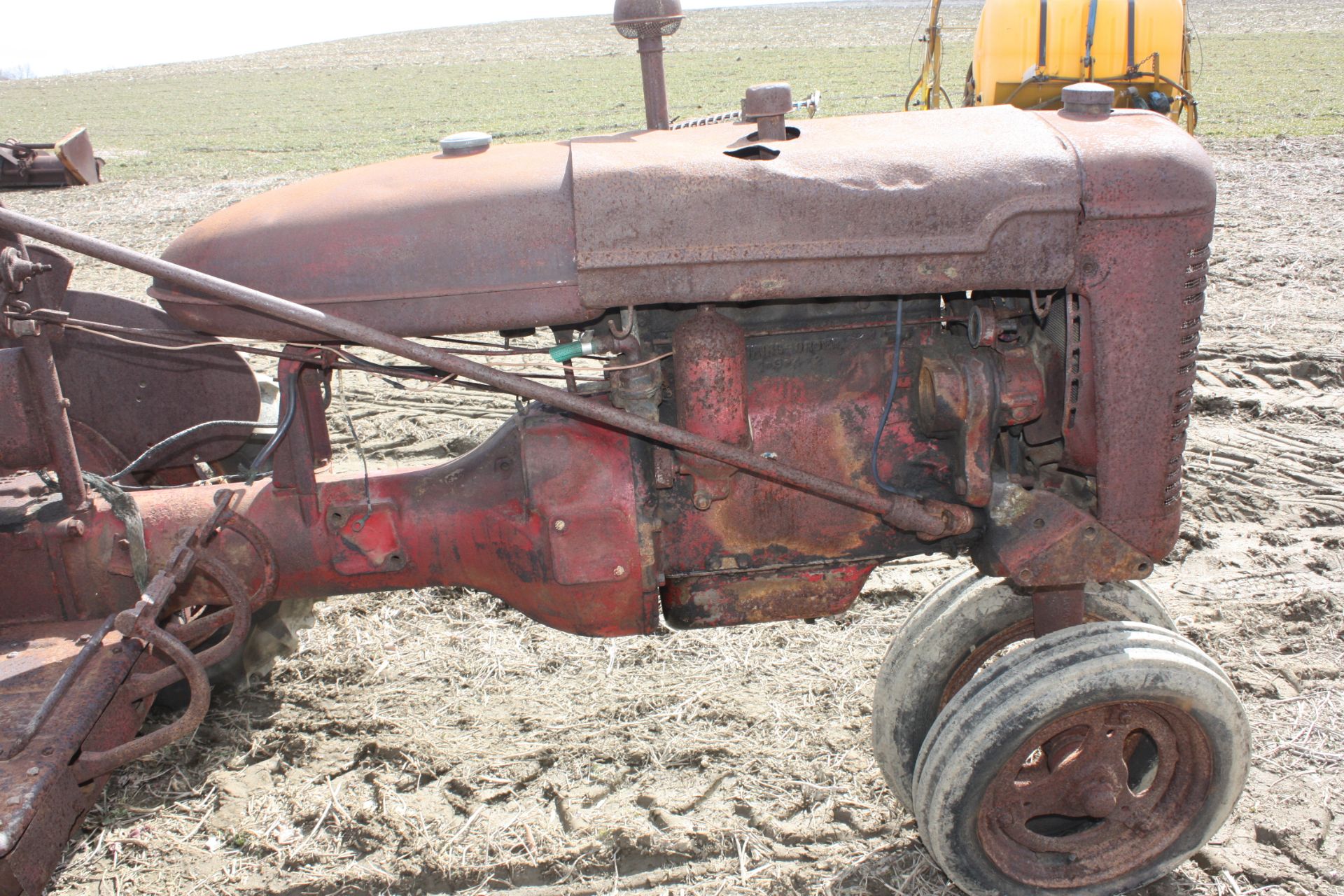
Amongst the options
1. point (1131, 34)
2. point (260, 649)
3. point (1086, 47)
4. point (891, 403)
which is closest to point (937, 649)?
point (891, 403)

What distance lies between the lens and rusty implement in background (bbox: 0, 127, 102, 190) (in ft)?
9.03

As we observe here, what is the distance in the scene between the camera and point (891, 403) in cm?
230

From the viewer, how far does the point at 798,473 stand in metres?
2.19

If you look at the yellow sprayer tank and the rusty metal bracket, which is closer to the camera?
the rusty metal bracket

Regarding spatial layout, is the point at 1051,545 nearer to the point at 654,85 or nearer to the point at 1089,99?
the point at 1089,99

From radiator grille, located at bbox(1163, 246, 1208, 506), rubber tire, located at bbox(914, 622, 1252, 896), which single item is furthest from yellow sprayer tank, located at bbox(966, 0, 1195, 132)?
rubber tire, located at bbox(914, 622, 1252, 896)

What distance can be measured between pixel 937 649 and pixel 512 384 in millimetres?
1220

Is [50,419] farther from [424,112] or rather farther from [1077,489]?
[424,112]

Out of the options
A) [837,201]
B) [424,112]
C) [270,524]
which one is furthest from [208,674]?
[424,112]

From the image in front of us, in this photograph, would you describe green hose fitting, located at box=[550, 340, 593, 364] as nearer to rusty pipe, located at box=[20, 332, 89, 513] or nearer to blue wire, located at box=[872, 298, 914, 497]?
blue wire, located at box=[872, 298, 914, 497]

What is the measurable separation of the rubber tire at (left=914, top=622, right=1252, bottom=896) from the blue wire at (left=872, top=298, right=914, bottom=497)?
44 cm

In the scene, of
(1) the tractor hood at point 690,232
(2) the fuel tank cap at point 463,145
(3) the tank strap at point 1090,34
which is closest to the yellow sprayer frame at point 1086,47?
(3) the tank strap at point 1090,34

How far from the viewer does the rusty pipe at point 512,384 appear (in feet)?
6.33

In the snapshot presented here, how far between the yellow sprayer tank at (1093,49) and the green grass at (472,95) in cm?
518
